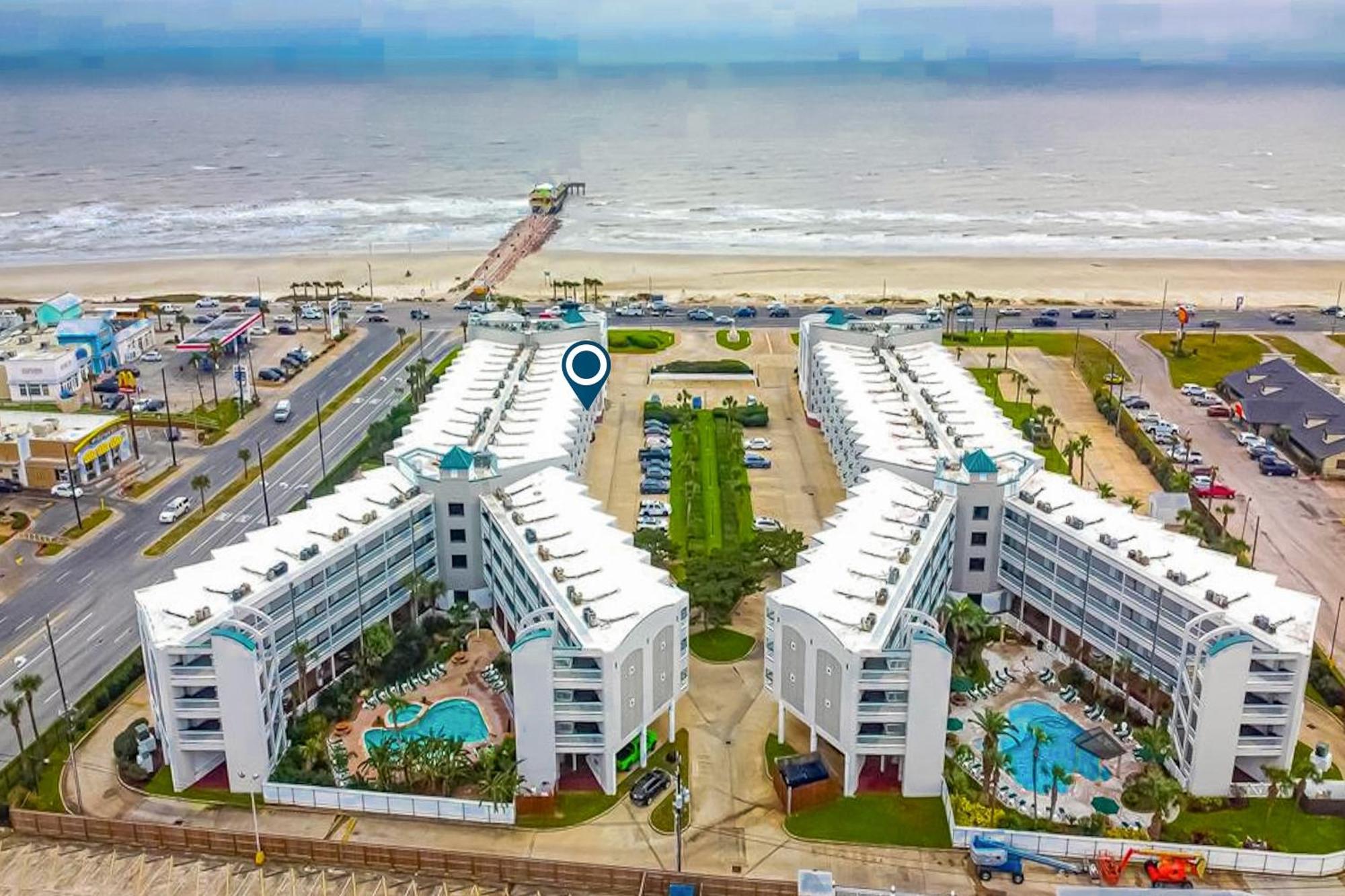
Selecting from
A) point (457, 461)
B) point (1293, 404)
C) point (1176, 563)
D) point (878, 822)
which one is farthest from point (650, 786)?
point (1293, 404)

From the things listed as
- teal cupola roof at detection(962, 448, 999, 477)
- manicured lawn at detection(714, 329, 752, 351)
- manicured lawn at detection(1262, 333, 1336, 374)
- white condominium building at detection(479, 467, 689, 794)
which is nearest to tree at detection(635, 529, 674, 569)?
white condominium building at detection(479, 467, 689, 794)

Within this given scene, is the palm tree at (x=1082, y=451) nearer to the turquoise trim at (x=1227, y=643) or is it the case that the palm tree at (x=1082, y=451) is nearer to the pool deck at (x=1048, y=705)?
the pool deck at (x=1048, y=705)

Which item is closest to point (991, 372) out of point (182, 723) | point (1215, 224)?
point (182, 723)

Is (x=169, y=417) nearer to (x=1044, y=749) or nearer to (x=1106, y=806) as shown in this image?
(x=1044, y=749)

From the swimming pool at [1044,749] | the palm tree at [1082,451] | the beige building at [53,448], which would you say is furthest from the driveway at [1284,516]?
the beige building at [53,448]

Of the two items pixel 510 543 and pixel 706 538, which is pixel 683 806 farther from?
pixel 706 538
